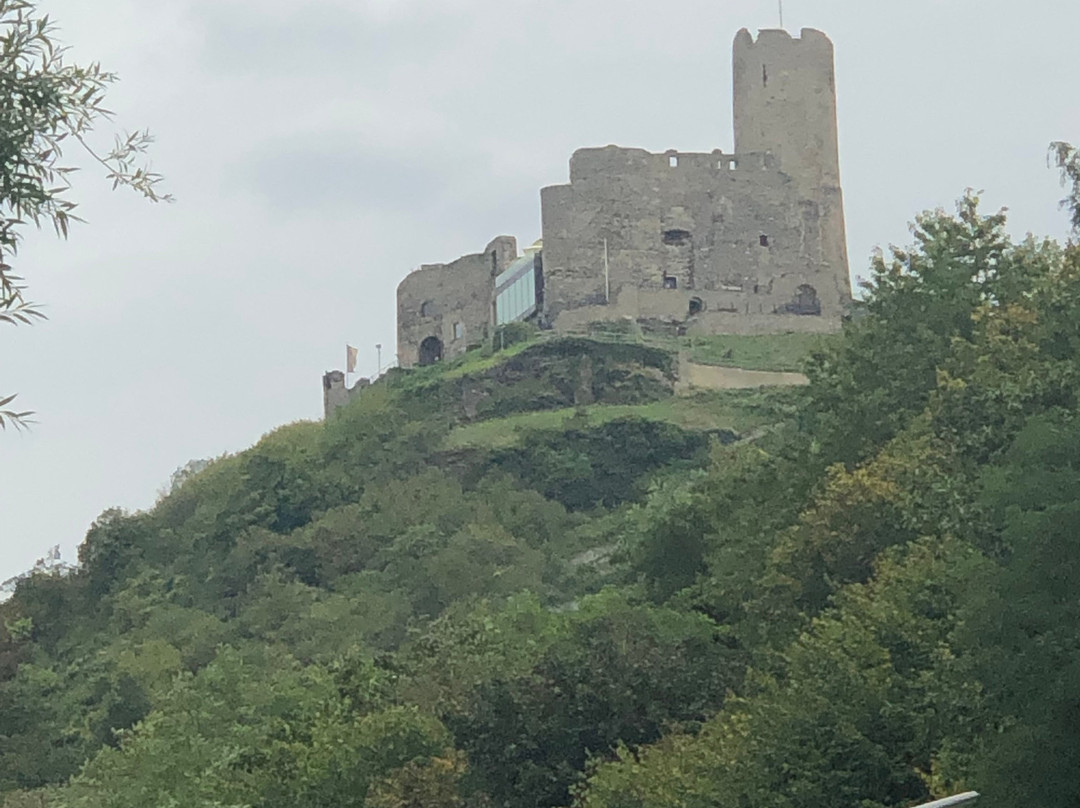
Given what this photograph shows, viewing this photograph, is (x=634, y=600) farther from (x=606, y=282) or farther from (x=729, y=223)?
(x=729, y=223)

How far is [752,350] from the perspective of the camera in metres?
69.2

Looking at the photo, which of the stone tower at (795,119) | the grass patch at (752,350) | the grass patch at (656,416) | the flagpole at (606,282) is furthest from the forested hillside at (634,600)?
the stone tower at (795,119)

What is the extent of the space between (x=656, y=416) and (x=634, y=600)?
2524cm

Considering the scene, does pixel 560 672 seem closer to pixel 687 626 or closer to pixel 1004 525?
pixel 687 626

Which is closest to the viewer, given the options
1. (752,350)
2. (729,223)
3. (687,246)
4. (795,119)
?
(752,350)

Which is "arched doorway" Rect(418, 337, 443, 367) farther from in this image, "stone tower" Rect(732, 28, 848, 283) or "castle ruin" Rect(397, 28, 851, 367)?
"stone tower" Rect(732, 28, 848, 283)

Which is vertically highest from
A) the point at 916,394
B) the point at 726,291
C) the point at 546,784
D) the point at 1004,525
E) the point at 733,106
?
the point at 733,106

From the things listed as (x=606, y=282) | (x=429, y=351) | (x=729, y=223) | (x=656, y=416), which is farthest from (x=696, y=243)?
(x=429, y=351)

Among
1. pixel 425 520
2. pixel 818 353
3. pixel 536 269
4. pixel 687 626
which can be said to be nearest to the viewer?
pixel 687 626

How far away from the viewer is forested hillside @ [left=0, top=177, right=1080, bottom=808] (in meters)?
25.4

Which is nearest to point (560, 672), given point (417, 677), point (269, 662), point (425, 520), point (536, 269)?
point (417, 677)

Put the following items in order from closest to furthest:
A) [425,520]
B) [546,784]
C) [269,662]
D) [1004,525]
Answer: [1004,525]
[546,784]
[269,662]
[425,520]

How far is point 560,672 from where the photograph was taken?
108 feet

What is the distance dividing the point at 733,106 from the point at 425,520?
→ 2021 cm
